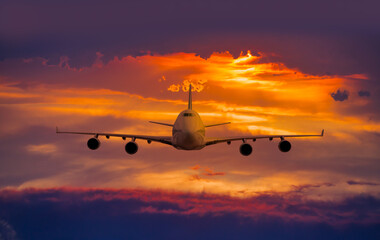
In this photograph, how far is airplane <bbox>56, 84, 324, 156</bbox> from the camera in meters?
60.5

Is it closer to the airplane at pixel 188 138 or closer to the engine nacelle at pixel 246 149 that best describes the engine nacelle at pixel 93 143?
the airplane at pixel 188 138

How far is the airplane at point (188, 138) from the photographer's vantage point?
60531mm

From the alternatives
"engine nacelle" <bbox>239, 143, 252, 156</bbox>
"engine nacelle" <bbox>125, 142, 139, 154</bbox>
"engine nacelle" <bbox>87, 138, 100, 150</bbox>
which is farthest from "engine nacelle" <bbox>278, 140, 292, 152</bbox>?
"engine nacelle" <bbox>87, 138, 100, 150</bbox>

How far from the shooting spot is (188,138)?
60188mm

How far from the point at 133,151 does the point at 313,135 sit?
23.1 metres

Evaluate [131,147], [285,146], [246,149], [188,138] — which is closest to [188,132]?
[188,138]

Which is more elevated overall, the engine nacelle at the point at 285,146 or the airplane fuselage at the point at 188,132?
the airplane fuselage at the point at 188,132

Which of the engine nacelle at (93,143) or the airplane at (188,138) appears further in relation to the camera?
the engine nacelle at (93,143)

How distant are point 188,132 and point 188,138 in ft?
2.43

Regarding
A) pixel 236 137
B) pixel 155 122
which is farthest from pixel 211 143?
pixel 155 122

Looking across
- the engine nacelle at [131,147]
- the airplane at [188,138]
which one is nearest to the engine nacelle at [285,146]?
the airplane at [188,138]

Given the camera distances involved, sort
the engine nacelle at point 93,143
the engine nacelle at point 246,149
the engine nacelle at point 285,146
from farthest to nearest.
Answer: the engine nacelle at point 246,149
the engine nacelle at point 285,146
the engine nacelle at point 93,143

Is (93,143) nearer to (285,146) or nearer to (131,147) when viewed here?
(131,147)

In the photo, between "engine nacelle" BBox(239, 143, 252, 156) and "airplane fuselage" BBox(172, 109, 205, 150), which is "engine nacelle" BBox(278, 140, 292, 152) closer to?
"engine nacelle" BBox(239, 143, 252, 156)
